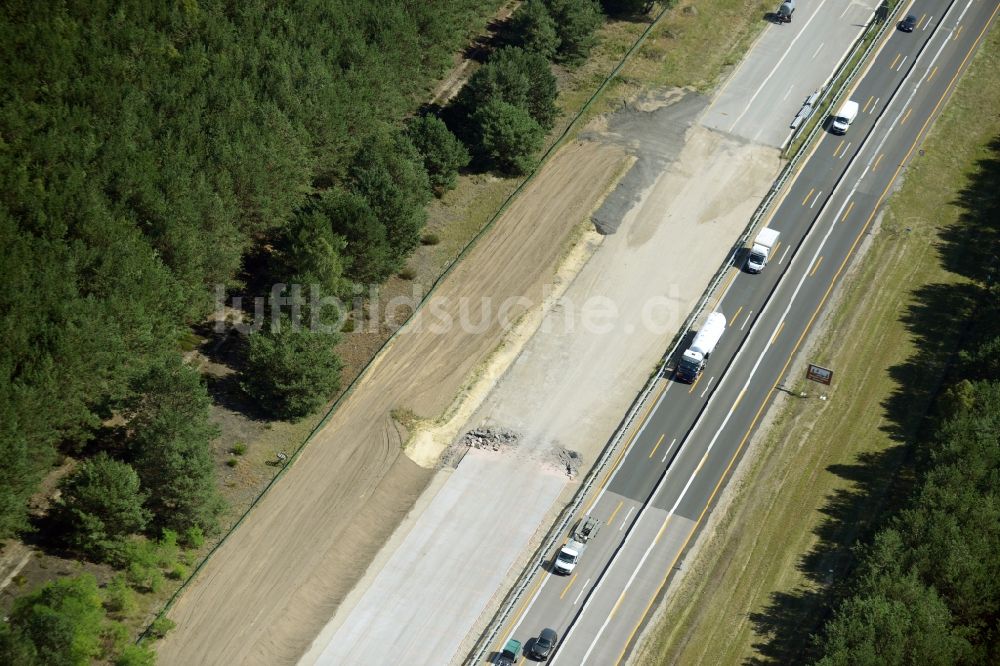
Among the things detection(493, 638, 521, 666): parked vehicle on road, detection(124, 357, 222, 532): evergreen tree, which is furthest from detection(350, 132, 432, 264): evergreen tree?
detection(493, 638, 521, 666): parked vehicle on road

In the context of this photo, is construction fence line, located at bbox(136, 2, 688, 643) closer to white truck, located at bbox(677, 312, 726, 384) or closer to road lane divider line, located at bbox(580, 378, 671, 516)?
road lane divider line, located at bbox(580, 378, 671, 516)

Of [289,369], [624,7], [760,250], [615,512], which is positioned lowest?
[289,369]

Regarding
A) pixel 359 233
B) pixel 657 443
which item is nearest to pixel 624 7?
pixel 359 233

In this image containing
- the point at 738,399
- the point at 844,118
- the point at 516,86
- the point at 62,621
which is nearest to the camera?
the point at 62,621

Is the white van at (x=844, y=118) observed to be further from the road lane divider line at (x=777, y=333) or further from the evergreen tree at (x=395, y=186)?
the evergreen tree at (x=395, y=186)

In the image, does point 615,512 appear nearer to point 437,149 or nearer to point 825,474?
point 825,474

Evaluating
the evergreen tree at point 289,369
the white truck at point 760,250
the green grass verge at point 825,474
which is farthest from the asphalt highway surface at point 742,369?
the evergreen tree at point 289,369

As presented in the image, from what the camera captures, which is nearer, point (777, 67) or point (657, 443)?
point (657, 443)
